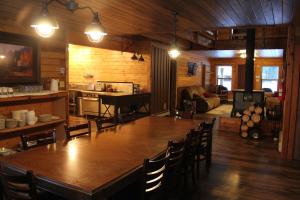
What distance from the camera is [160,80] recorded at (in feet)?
28.9

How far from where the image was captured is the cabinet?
384cm

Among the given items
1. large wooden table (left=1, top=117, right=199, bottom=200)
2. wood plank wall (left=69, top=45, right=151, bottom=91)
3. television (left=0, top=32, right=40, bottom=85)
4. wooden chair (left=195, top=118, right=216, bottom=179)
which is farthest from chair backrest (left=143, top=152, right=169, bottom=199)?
wood plank wall (left=69, top=45, right=151, bottom=91)

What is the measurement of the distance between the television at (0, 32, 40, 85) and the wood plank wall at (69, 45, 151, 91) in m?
4.13

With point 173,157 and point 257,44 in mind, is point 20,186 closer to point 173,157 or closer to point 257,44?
point 173,157

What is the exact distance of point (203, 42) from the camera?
8.41 metres

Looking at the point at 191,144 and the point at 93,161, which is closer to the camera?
the point at 93,161

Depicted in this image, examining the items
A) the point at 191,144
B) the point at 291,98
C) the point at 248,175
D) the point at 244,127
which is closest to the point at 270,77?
the point at 244,127

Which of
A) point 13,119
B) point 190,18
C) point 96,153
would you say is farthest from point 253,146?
point 13,119

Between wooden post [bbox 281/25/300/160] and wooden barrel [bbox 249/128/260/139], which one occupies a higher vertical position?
wooden post [bbox 281/25/300/160]

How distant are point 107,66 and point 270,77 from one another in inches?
349

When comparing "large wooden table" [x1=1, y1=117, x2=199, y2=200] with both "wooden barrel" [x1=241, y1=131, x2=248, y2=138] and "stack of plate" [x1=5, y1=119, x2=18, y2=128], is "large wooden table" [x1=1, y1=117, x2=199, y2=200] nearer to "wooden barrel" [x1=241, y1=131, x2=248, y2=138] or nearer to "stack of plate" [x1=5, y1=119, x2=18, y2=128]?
"stack of plate" [x1=5, y1=119, x2=18, y2=128]

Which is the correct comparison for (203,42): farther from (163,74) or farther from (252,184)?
(252,184)

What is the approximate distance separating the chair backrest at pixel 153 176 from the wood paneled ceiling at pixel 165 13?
6.49 feet

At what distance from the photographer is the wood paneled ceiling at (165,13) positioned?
3246 millimetres
